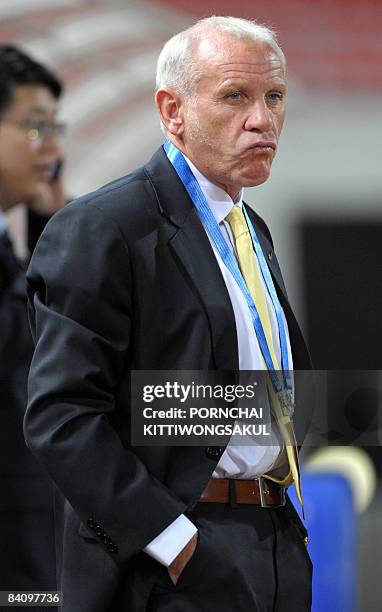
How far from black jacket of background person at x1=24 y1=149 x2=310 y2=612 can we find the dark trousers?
0.05 m

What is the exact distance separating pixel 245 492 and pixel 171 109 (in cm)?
75

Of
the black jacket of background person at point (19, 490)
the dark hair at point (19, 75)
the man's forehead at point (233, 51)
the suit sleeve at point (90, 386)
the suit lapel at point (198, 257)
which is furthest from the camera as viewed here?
the dark hair at point (19, 75)

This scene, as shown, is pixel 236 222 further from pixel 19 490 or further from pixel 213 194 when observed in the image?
pixel 19 490

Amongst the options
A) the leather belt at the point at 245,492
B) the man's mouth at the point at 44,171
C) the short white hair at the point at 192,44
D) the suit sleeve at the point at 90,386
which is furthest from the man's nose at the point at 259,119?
the man's mouth at the point at 44,171

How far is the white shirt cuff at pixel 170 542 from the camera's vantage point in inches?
73.4

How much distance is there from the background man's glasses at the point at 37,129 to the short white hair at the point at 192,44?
1.21m

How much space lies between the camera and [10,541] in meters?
2.99

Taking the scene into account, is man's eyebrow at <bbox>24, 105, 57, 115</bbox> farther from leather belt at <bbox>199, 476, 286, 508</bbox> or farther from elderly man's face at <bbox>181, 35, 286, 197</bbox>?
leather belt at <bbox>199, 476, 286, 508</bbox>

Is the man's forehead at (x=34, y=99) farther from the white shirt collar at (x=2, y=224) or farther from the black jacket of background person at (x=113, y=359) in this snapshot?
the black jacket of background person at (x=113, y=359)

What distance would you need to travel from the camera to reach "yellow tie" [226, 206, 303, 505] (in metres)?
2.07

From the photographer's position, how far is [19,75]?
3432 mm

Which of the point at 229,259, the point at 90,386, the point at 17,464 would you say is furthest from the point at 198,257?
the point at 17,464

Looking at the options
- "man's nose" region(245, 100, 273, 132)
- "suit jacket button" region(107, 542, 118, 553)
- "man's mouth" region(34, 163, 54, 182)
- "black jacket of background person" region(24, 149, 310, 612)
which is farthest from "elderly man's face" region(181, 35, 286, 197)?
"man's mouth" region(34, 163, 54, 182)

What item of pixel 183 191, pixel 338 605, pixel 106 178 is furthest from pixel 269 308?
pixel 106 178
